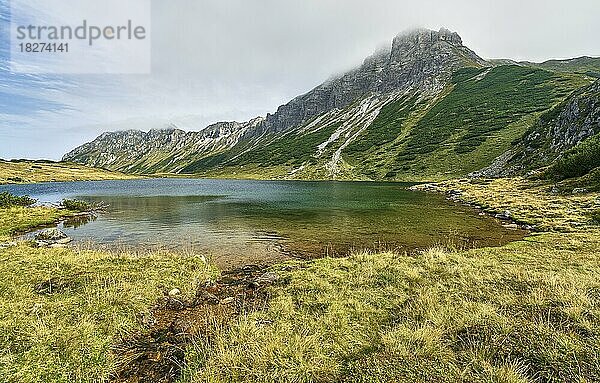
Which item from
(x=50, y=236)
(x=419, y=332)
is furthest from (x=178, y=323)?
(x=50, y=236)

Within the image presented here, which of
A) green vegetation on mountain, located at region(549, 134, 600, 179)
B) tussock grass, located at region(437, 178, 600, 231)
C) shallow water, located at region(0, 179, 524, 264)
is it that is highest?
green vegetation on mountain, located at region(549, 134, 600, 179)

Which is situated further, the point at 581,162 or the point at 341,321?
the point at 581,162

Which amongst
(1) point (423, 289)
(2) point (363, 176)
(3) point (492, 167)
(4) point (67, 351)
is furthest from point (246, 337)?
(2) point (363, 176)

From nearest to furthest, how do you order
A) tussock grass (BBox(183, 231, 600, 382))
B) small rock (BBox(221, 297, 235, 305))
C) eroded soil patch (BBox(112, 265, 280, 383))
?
tussock grass (BBox(183, 231, 600, 382)) → eroded soil patch (BBox(112, 265, 280, 383)) → small rock (BBox(221, 297, 235, 305))

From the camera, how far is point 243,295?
16.9 m

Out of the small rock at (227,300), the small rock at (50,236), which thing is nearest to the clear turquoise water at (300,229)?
the small rock at (50,236)

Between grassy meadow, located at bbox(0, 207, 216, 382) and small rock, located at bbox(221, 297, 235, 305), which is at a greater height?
grassy meadow, located at bbox(0, 207, 216, 382)

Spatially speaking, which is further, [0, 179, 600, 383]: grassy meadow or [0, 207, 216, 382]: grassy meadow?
[0, 207, 216, 382]: grassy meadow

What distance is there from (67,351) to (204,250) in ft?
60.0

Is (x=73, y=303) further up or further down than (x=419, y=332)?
further down

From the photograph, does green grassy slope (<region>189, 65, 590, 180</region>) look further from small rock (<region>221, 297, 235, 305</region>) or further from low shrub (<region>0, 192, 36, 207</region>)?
small rock (<region>221, 297, 235, 305</region>)

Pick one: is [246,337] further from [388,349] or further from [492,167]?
[492,167]

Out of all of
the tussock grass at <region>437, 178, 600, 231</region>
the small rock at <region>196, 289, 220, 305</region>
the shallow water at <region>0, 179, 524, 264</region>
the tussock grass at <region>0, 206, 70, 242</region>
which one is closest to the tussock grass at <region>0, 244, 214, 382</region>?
the small rock at <region>196, 289, 220, 305</region>

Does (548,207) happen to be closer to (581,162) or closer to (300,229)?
(581,162)
